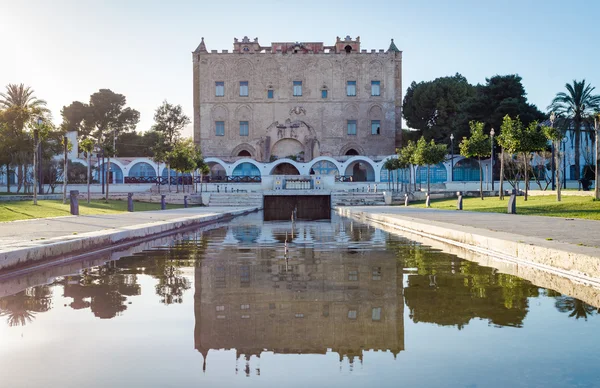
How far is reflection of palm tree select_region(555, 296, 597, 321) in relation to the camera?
5590 mm

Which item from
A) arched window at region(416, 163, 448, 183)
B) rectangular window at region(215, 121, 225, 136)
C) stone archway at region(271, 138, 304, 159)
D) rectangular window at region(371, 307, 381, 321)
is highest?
rectangular window at region(215, 121, 225, 136)

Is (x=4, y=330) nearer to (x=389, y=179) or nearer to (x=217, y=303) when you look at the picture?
(x=217, y=303)

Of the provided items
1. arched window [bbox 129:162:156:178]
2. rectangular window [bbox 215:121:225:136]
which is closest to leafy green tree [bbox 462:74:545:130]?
rectangular window [bbox 215:121:225:136]

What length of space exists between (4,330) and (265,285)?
119 inches

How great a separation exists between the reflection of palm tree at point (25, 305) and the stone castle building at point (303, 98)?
216 ft

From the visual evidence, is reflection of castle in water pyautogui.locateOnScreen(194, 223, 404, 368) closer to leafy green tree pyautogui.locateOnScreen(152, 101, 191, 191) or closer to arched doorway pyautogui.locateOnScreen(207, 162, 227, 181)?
arched doorway pyautogui.locateOnScreen(207, 162, 227, 181)

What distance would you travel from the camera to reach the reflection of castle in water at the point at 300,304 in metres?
4.50

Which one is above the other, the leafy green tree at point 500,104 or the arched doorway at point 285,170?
the leafy green tree at point 500,104

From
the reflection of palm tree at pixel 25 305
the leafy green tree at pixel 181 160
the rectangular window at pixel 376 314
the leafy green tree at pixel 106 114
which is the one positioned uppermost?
the leafy green tree at pixel 106 114

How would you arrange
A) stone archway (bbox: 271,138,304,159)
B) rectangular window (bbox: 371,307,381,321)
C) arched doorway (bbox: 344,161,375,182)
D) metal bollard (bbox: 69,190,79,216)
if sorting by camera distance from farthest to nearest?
stone archway (bbox: 271,138,304,159), arched doorway (bbox: 344,161,375,182), metal bollard (bbox: 69,190,79,216), rectangular window (bbox: 371,307,381,321)

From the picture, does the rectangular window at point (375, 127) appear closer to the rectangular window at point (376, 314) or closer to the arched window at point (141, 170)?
the arched window at point (141, 170)

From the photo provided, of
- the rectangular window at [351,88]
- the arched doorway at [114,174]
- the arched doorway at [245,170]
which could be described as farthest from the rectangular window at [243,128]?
the arched doorway at [114,174]

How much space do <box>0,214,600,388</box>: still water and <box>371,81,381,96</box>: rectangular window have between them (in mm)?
66260

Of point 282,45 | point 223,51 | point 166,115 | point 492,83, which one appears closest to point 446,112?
point 492,83
